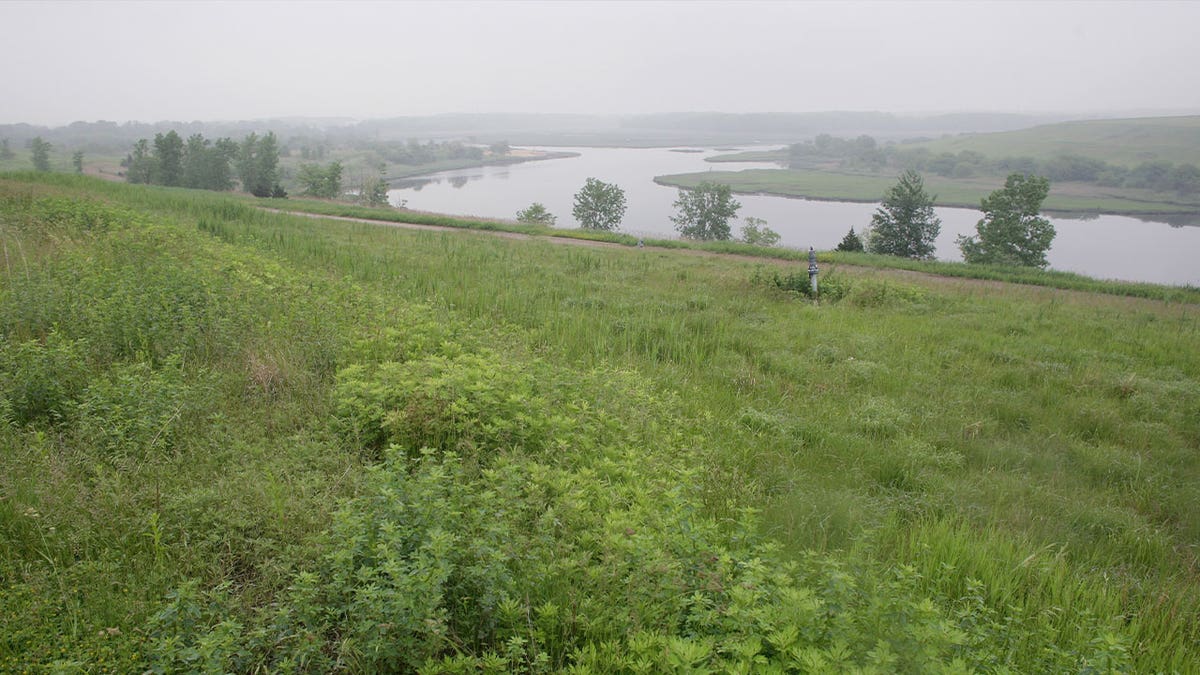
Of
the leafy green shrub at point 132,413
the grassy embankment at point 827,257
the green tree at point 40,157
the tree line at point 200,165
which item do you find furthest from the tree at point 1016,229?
the green tree at point 40,157

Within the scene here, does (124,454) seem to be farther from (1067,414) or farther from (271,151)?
(271,151)

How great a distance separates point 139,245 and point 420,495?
938 cm

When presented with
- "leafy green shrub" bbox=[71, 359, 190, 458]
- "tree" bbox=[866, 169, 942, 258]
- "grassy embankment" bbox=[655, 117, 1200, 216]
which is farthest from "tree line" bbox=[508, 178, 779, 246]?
"leafy green shrub" bbox=[71, 359, 190, 458]

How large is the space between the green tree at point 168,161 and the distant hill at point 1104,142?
14144cm

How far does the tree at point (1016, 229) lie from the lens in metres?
39.3

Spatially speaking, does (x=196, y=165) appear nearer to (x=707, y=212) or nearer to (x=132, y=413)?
(x=707, y=212)

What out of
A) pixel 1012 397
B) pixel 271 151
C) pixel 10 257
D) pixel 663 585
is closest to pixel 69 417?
pixel 663 585

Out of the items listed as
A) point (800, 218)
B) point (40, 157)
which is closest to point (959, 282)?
point (800, 218)

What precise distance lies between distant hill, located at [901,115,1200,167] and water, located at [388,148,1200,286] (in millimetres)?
57824

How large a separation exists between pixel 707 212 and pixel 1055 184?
75.8m

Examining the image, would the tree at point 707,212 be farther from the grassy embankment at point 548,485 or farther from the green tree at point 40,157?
the green tree at point 40,157

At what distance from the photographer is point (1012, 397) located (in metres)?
7.64

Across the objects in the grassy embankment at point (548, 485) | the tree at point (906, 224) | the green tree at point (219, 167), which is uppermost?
the green tree at point (219, 167)

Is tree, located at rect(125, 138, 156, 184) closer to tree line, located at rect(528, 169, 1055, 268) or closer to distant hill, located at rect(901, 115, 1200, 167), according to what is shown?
tree line, located at rect(528, 169, 1055, 268)
